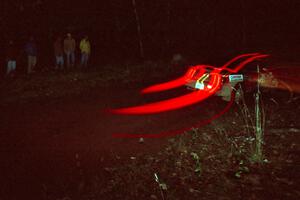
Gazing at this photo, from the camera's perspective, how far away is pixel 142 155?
22.2 feet

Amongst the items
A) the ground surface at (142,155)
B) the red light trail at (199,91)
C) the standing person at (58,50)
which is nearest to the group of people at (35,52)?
the standing person at (58,50)

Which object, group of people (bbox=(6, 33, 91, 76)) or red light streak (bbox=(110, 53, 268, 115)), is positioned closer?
red light streak (bbox=(110, 53, 268, 115))

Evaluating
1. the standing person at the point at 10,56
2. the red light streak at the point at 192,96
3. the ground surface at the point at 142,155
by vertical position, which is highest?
the standing person at the point at 10,56

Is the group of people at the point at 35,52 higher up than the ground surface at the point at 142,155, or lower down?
higher up

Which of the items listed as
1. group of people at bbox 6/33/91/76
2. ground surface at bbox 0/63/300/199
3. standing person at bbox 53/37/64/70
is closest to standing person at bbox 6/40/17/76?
group of people at bbox 6/33/91/76

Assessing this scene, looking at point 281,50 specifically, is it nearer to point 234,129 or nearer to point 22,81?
point 234,129

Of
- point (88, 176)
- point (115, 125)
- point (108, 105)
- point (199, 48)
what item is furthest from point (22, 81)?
point (199, 48)

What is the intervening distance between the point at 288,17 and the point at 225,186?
27340 mm

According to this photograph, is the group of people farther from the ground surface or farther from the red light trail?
the red light trail

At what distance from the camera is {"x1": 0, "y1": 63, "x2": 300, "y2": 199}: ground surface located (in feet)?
17.6

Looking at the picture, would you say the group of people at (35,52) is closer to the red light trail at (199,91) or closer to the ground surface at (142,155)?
the ground surface at (142,155)

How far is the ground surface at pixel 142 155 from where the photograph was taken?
535 cm

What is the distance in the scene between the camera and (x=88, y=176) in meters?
5.88

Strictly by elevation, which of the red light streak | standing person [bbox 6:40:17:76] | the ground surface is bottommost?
the ground surface
